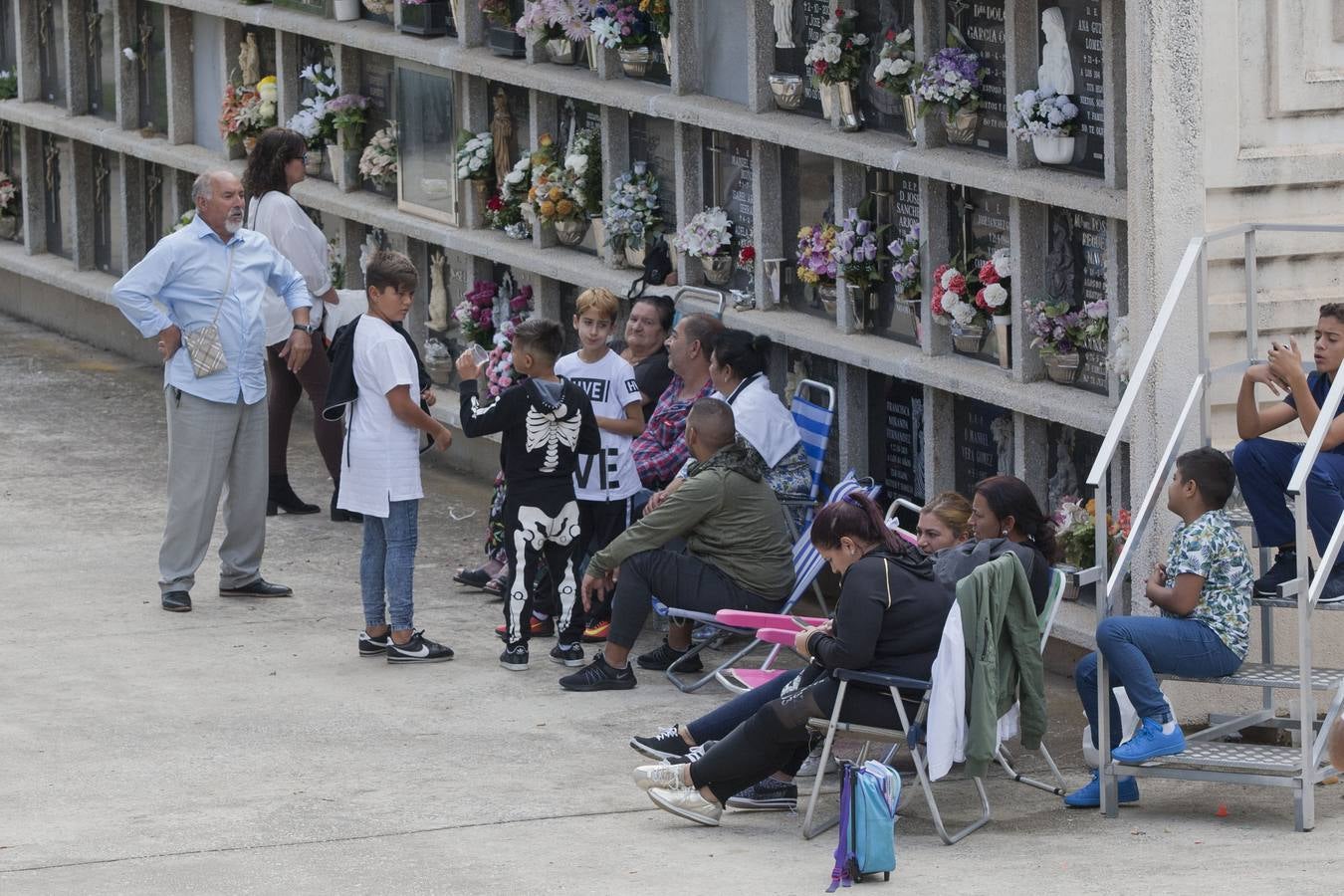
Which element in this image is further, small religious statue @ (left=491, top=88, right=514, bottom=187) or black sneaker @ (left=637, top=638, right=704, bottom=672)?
small religious statue @ (left=491, top=88, right=514, bottom=187)

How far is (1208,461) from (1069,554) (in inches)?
43.6

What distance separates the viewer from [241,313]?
26.6ft

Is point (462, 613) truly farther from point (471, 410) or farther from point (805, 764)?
point (805, 764)

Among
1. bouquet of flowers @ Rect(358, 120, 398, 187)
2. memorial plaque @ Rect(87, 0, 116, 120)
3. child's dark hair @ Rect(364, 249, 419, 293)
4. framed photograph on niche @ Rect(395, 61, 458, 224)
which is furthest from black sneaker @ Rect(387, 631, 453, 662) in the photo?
memorial plaque @ Rect(87, 0, 116, 120)

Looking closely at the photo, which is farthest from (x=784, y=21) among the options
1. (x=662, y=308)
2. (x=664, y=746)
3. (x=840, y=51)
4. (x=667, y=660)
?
(x=664, y=746)

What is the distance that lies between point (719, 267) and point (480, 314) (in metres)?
1.73

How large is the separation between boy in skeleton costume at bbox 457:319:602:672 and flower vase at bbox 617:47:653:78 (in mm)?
1918

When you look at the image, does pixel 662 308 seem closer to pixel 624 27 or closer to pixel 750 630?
pixel 624 27

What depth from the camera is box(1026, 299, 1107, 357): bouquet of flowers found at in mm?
7215

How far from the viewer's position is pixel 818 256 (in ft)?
27.1

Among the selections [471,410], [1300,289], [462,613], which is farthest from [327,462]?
[1300,289]

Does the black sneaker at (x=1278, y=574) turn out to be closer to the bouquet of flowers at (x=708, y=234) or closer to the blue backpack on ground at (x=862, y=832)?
the blue backpack on ground at (x=862, y=832)

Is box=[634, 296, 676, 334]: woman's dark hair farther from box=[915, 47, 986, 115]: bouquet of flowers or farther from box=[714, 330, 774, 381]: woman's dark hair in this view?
box=[915, 47, 986, 115]: bouquet of flowers

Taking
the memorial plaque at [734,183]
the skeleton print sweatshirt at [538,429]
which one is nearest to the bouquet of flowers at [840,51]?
the memorial plaque at [734,183]
